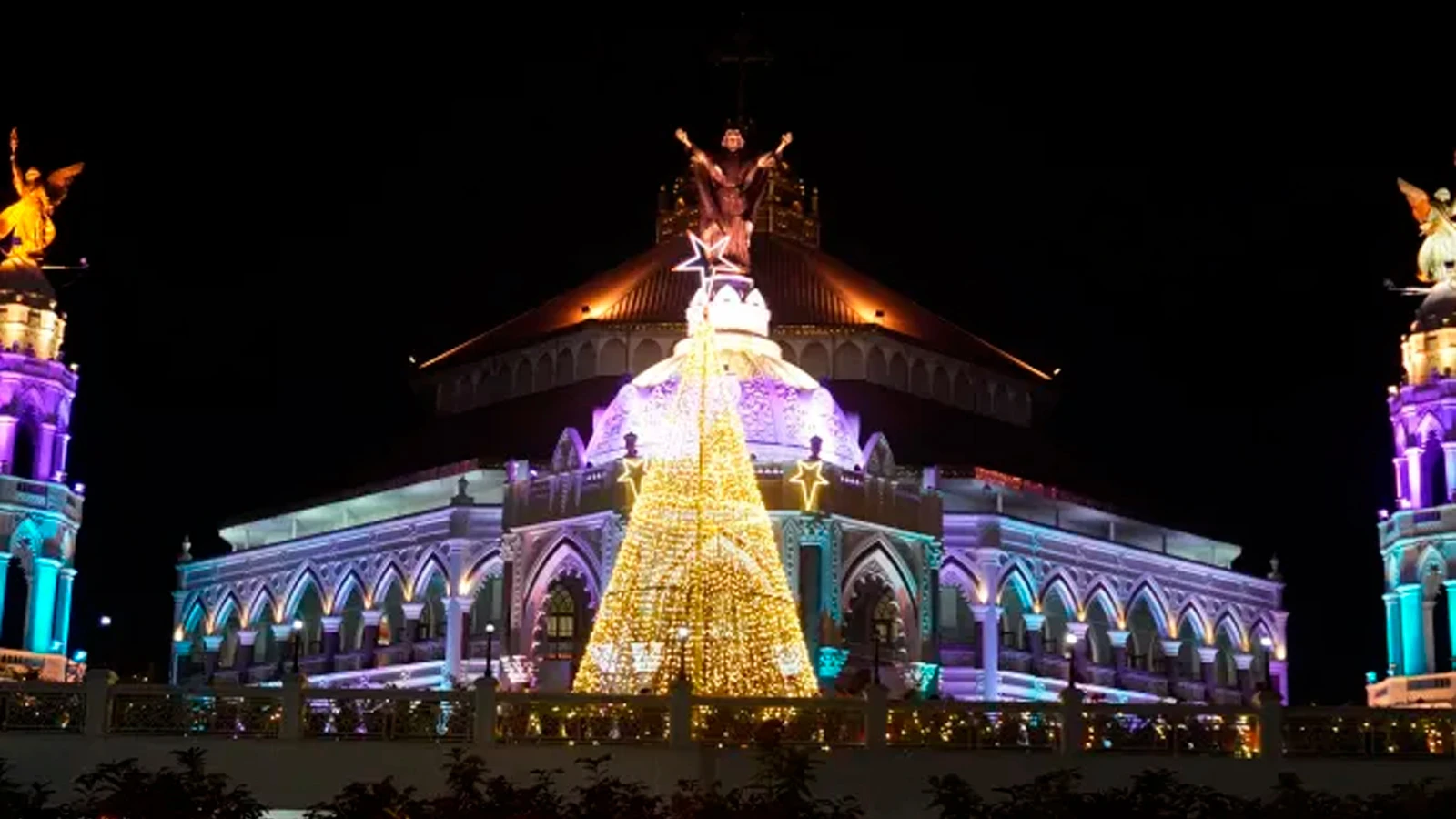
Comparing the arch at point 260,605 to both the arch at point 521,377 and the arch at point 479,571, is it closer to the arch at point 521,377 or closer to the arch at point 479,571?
the arch at point 479,571

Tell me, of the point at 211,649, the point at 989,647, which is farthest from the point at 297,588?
the point at 989,647

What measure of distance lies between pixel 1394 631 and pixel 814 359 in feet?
56.8

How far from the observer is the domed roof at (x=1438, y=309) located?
203ft

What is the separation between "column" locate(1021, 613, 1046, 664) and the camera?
209 feet

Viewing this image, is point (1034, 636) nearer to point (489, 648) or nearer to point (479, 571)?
point (479, 571)

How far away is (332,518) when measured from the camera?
68.2 metres

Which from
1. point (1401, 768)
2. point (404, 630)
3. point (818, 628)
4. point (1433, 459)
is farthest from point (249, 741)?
point (1433, 459)

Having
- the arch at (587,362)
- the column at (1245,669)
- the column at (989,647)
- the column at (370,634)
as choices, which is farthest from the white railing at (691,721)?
the column at (1245,669)

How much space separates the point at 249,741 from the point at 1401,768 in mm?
14316

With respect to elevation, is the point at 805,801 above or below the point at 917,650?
below

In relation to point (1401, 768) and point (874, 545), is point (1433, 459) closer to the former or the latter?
point (874, 545)

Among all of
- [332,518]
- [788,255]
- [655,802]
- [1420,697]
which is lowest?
[655,802]

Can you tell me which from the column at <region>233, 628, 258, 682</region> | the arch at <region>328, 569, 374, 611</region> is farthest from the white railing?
the column at <region>233, 628, 258, 682</region>

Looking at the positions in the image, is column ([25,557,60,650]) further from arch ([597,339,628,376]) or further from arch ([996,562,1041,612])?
arch ([996,562,1041,612])
